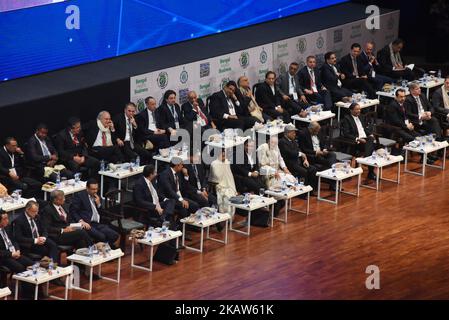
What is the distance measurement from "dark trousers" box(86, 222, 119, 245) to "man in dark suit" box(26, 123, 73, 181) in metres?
1.42

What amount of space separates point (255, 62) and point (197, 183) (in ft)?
13.3

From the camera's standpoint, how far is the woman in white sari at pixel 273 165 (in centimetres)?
1917

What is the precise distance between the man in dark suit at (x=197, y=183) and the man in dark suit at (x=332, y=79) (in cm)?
424

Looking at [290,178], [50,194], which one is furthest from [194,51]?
[50,194]

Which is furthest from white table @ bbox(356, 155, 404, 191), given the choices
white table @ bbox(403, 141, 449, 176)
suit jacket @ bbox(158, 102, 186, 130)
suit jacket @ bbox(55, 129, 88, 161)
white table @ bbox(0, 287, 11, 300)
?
white table @ bbox(0, 287, 11, 300)

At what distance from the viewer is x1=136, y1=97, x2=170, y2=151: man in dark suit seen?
19797 millimetres

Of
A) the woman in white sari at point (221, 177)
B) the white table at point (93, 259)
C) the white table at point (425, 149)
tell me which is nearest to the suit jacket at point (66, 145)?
the woman in white sari at point (221, 177)

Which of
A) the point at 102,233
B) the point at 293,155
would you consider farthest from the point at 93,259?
the point at 293,155

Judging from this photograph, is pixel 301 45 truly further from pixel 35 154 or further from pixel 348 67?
pixel 35 154

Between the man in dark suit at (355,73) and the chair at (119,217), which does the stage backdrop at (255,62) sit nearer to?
the man in dark suit at (355,73)

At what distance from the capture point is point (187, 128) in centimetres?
2016

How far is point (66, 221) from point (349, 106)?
6655 mm

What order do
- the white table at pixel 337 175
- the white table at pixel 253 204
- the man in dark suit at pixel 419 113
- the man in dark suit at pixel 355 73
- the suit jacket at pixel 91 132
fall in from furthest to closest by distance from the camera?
the man in dark suit at pixel 355 73, the man in dark suit at pixel 419 113, the white table at pixel 337 175, the suit jacket at pixel 91 132, the white table at pixel 253 204

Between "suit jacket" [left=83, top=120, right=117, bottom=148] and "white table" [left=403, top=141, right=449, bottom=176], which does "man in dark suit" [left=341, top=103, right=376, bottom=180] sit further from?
"suit jacket" [left=83, top=120, right=117, bottom=148]
